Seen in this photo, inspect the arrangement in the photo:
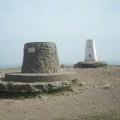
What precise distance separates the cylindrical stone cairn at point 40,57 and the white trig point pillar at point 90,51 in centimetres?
1143

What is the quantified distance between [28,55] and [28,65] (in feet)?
1.26

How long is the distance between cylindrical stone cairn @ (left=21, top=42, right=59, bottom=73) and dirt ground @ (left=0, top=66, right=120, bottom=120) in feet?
4.45

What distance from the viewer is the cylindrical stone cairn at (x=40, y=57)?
1362cm

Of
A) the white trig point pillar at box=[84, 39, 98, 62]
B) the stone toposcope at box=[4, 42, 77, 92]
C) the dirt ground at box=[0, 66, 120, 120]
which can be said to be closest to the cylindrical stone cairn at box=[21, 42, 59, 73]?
the stone toposcope at box=[4, 42, 77, 92]

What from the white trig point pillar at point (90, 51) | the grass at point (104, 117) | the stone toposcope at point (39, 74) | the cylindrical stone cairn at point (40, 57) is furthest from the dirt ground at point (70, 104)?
the white trig point pillar at point (90, 51)

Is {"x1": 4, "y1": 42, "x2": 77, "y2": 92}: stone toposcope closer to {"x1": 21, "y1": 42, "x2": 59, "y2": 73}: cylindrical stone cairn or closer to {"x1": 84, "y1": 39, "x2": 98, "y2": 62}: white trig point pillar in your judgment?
{"x1": 21, "y1": 42, "x2": 59, "y2": 73}: cylindrical stone cairn

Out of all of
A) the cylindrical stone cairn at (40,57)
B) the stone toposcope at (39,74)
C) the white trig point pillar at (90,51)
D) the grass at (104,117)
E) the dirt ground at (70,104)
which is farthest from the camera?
the white trig point pillar at (90,51)

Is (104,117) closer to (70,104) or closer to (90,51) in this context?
(70,104)

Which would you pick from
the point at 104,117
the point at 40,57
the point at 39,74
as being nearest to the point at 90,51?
the point at 40,57

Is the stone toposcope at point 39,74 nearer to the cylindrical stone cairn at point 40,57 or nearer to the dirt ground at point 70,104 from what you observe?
the cylindrical stone cairn at point 40,57

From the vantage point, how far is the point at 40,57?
1362 cm

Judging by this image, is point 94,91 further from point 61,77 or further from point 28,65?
point 28,65

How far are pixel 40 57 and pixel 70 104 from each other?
3.39m

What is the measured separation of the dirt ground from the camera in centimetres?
955
